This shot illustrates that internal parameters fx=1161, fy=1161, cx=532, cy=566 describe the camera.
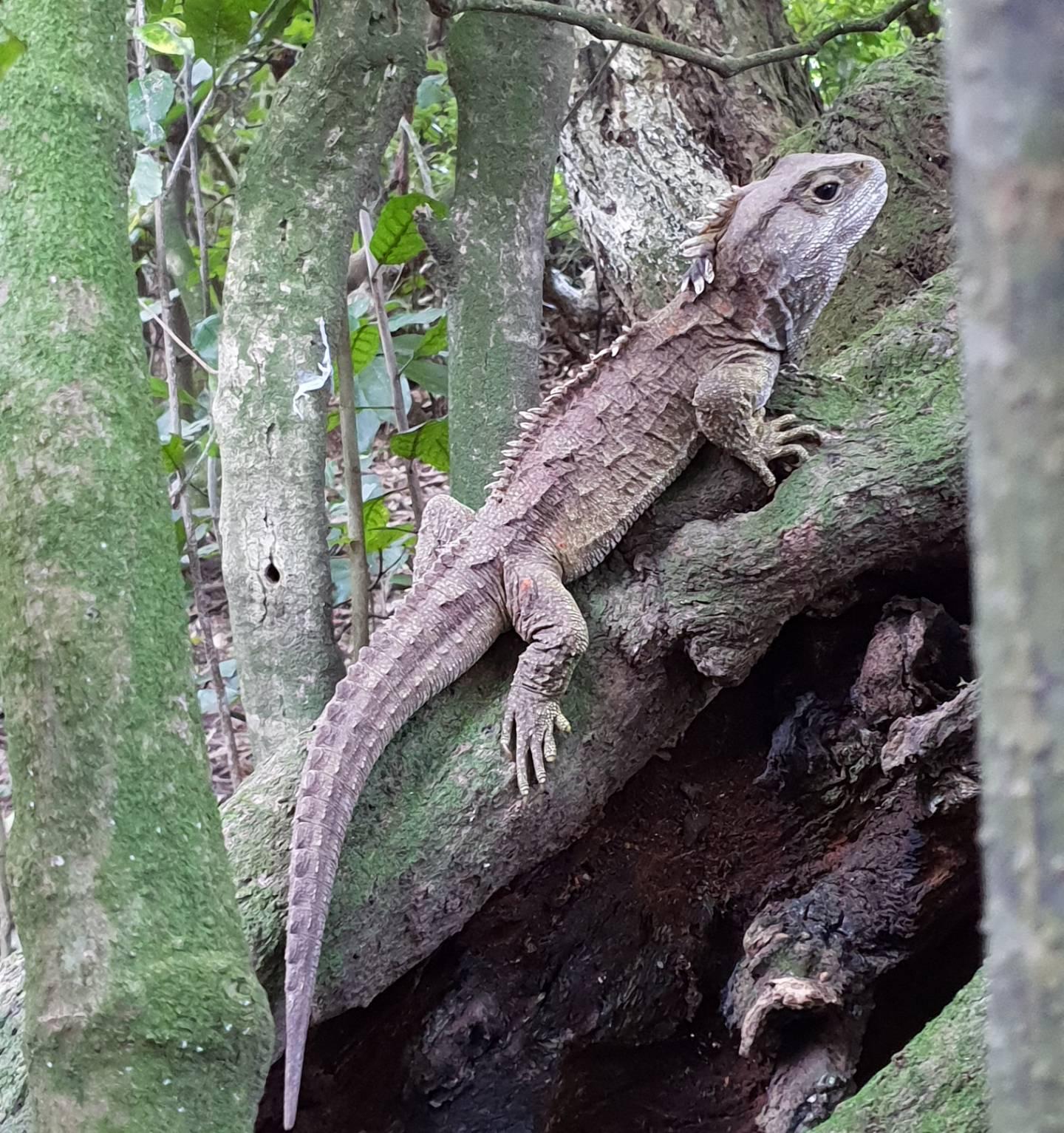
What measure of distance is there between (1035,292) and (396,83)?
3120 mm

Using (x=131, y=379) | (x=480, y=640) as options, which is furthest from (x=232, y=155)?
(x=131, y=379)

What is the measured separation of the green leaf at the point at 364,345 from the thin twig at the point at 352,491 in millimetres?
373

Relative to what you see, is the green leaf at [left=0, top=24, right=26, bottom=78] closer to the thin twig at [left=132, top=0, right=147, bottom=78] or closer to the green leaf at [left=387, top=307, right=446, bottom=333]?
the thin twig at [left=132, top=0, right=147, bottom=78]

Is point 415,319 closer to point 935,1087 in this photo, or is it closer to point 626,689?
point 626,689

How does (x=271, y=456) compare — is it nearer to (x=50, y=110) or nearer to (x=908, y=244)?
(x=50, y=110)

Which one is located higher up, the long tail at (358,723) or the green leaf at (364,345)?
the green leaf at (364,345)

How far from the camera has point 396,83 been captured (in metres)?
3.34

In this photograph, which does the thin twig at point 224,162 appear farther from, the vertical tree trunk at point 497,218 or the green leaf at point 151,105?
the vertical tree trunk at point 497,218

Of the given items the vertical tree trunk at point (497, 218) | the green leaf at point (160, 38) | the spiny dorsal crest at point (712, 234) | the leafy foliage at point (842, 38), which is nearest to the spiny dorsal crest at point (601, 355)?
the spiny dorsal crest at point (712, 234)

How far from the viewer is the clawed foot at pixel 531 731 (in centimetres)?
279

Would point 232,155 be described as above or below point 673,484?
above

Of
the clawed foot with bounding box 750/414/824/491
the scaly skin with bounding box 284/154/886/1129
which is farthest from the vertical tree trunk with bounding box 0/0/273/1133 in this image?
the clawed foot with bounding box 750/414/824/491

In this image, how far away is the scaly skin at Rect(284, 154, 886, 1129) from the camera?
2818 mm

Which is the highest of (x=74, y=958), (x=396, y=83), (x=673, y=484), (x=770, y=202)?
(x=396, y=83)
